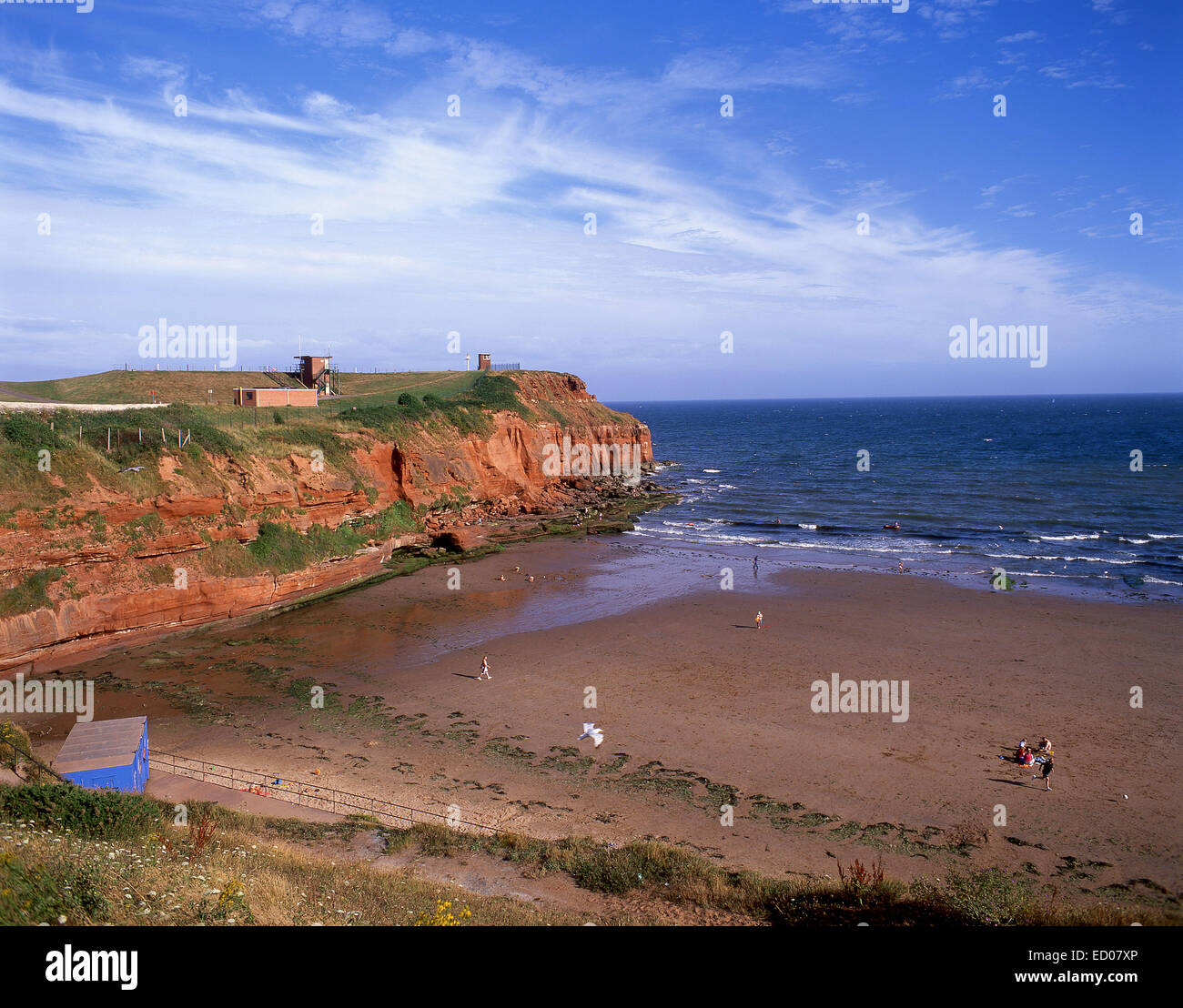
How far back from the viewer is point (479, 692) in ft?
76.6

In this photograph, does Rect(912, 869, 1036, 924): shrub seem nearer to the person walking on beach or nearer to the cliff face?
the person walking on beach

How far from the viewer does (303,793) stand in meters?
16.4

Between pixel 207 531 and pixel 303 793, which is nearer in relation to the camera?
pixel 303 793

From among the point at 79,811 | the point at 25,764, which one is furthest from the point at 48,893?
the point at 25,764

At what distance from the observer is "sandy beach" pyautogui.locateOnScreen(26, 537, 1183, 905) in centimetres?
1553

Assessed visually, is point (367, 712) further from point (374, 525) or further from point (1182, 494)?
point (1182, 494)

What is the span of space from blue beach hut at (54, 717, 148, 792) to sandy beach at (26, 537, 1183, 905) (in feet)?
7.16

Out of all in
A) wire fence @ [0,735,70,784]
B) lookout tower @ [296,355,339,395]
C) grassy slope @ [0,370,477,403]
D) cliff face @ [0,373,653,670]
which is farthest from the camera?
lookout tower @ [296,355,339,395]

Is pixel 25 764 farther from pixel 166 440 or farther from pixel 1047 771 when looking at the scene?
pixel 1047 771

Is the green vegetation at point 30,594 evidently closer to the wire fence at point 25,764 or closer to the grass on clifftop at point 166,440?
the grass on clifftop at point 166,440

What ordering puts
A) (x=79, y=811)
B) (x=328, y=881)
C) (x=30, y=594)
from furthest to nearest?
(x=30, y=594) < (x=79, y=811) < (x=328, y=881)

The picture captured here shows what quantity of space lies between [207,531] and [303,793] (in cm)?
1754

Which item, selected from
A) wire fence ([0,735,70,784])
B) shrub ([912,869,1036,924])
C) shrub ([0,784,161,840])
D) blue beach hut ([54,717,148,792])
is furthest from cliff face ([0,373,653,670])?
shrub ([912,869,1036,924])

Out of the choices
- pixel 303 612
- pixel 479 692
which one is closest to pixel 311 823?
pixel 479 692
